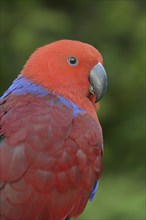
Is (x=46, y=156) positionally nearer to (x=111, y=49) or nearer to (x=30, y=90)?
(x=30, y=90)

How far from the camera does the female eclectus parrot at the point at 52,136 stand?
249 centimetres

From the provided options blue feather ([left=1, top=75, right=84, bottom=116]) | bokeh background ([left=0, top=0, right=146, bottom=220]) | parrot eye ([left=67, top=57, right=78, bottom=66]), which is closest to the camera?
blue feather ([left=1, top=75, right=84, bottom=116])

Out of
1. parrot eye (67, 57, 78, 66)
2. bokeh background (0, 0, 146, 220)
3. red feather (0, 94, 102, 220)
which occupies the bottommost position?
bokeh background (0, 0, 146, 220)

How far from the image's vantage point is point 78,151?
2.62 m

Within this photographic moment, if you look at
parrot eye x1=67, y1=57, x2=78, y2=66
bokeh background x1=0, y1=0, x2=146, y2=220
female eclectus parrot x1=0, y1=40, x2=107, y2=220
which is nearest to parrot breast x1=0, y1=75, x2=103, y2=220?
female eclectus parrot x1=0, y1=40, x2=107, y2=220

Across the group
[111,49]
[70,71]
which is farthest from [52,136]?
[111,49]

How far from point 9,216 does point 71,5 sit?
286 centimetres

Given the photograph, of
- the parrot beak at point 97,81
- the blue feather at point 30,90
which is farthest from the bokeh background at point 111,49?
the blue feather at point 30,90

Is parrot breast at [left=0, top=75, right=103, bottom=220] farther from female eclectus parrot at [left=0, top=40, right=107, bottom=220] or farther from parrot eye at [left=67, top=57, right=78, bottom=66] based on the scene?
parrot eye at [left=67, top=57, right=78, bottom=66]

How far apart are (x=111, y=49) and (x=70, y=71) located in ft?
6.48

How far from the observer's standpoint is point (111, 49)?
4.82 metres

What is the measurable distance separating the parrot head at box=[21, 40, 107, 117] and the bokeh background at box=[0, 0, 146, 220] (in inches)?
60.7

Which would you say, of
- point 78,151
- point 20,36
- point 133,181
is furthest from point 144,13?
point 78,151

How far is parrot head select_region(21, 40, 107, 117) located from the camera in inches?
112
